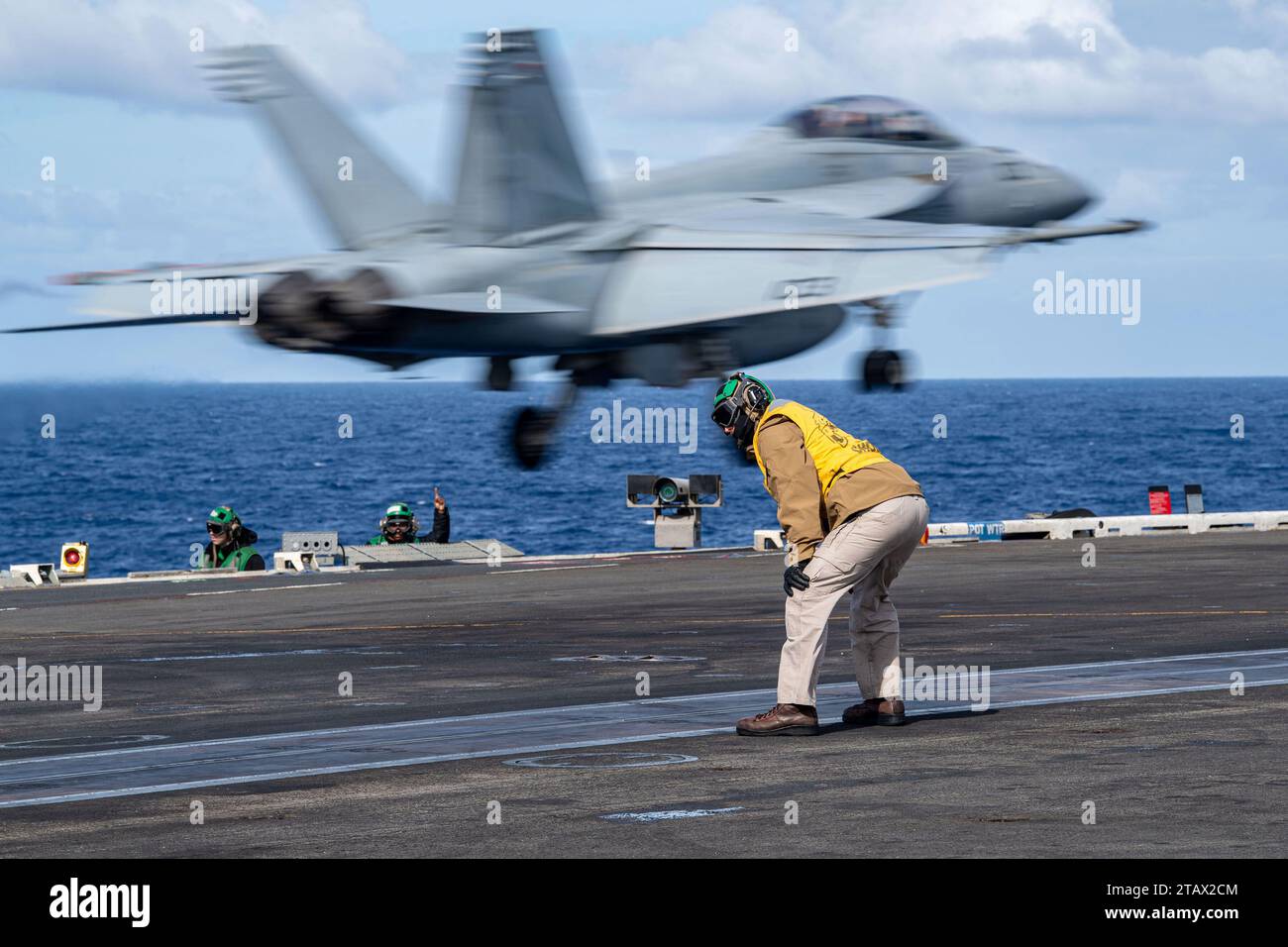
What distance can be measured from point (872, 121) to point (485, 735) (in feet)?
104

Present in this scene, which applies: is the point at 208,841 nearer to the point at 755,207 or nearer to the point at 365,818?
the point at 365,818

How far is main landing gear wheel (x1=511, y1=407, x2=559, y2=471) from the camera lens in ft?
132

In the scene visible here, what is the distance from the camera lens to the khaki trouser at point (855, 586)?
40.7ft

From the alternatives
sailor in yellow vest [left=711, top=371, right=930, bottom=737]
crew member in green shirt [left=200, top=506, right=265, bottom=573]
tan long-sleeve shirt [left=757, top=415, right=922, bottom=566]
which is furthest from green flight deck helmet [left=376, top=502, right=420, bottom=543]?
tan long-sleeve shirt [left=757, top=415, right=922, bottom=566]

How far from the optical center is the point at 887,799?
401 inches

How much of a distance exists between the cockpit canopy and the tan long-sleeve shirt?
31.3 metres

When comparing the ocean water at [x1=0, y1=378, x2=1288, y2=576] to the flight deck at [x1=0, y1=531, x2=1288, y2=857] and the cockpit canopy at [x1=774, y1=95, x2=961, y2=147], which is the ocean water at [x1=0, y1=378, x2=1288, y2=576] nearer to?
the cockpit canopy at [x1=774, y1=95, x2=961, y2=147]

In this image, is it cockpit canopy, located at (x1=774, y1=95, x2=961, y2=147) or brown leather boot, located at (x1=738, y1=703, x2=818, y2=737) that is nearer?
brown leather boot, located at (x1=738, y1=703, x2=818, y2=737)

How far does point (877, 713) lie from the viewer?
13188 mm

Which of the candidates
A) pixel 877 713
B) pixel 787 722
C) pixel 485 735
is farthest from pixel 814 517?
pixel 485 735

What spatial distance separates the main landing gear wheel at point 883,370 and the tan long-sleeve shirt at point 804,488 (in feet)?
87.7

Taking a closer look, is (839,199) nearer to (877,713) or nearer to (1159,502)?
(1159,502)

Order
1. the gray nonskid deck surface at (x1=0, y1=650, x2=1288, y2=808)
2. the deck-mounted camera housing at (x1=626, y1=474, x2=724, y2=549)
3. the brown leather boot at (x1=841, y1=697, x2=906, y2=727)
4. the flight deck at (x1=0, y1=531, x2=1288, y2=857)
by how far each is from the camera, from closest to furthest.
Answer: the flight deck at (x1=0, y1=531, x2=1288, y2=857) < the gray nonskid deck surface at (x1=0, y1=650, x2=1288, y2=808) < the brown leather boot at (x1=841, y1=697, x2=906, y2=727) < the deck-mounted camera housing at (x1=626, y1=474, x2=724, y2=549)
